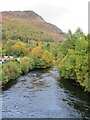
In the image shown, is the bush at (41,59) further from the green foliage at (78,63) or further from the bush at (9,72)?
the green foliage at (78,63)

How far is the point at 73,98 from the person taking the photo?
52531 millimetres

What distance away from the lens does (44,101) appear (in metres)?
50.8

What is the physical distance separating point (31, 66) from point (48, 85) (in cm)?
4087

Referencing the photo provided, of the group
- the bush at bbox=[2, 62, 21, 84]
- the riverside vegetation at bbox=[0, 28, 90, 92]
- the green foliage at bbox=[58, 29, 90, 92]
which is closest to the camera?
the green foliage at bbox=[58, 29, 90, 92]

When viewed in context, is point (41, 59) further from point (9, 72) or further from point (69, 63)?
point (69, 63)

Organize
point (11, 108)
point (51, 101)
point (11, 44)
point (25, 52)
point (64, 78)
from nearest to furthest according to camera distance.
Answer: point (11, 108), point (51, 101), point (64, 78), point (25, 52), point (11, 44)

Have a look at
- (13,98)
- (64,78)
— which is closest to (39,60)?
(64,78)

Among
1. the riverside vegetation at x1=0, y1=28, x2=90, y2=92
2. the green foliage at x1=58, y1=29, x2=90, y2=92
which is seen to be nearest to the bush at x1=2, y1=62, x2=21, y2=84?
the riverside vegetation at x1=0, y1=28, x2=90, y2=92

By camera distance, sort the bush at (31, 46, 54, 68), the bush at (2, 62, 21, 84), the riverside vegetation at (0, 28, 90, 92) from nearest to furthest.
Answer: the riverside vegetation at (0, 28, 90, 92) < the bush at (2, 62, 21, 84) < the bush at (31, 46, 54, 68)

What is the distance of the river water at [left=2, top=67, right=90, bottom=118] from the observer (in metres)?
42.6

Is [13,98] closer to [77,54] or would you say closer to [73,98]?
[73,98]

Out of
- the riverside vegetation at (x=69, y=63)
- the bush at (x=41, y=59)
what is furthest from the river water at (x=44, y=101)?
the bush at (x=41, y=59)

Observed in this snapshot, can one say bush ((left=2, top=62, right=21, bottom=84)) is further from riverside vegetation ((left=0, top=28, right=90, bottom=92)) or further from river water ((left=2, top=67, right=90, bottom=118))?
river water ((left=2, top=67, right=90, bottom=118))

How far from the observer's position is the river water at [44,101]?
42562mm
